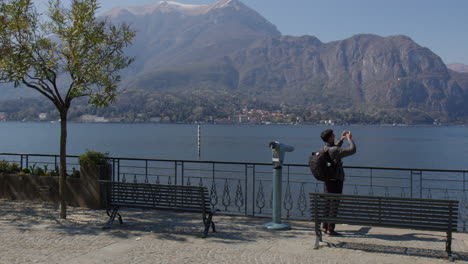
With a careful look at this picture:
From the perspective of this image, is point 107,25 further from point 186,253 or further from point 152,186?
point 186,253

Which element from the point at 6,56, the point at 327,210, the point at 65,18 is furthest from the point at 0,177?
the point at 327,210

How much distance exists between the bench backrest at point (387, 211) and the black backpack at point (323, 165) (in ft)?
2.54

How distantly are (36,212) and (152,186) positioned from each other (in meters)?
3.22

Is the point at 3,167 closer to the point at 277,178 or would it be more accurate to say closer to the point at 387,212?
the point at 277,178

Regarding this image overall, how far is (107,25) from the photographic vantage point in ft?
36.3

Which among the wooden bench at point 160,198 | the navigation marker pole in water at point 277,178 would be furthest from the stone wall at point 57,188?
the navigation marker pole in water at point 277,178

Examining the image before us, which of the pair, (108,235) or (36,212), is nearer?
(108,235)

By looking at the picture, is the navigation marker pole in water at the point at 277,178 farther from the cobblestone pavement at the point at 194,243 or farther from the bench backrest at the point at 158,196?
the bench backrest at the point at 158,196

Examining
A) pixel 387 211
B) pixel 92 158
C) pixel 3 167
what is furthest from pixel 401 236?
pixel 3 167

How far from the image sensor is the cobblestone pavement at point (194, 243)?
705cm

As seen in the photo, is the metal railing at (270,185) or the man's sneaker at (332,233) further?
the metal railing at (270,185)

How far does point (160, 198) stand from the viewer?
342 inches

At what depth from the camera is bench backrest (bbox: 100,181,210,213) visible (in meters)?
8.37

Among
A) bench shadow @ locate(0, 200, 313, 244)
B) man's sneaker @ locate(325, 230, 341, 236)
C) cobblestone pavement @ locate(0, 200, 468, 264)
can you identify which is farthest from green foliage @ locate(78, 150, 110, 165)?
man's sneaker @ locate(325, 230, 341, 236)
